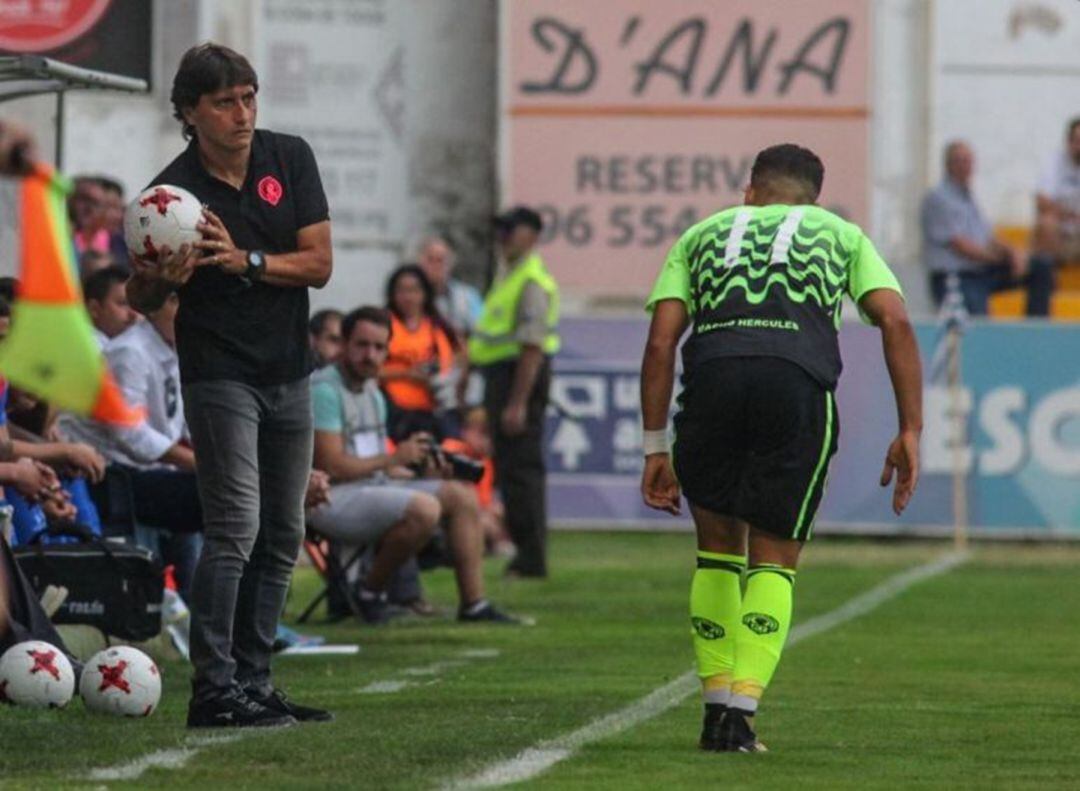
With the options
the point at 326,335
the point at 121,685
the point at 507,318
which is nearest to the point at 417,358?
the point at 326,335

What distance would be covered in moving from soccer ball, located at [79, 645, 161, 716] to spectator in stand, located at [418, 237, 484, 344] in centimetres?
1131

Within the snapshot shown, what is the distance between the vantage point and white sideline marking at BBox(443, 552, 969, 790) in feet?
28.1

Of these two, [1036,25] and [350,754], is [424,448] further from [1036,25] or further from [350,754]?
[1036,25]

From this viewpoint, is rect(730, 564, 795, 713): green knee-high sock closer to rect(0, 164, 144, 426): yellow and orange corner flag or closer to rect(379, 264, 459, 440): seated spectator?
rect(0, 164, 144, 426): yellow and orange corner flag

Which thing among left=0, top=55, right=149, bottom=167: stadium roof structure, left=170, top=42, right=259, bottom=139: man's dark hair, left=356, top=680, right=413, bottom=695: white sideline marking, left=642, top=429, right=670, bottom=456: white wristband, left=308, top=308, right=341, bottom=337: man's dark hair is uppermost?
left=0, top=55, right=149, bottom=167: stadium roof structure

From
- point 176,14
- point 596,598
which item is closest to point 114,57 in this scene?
point 596,598

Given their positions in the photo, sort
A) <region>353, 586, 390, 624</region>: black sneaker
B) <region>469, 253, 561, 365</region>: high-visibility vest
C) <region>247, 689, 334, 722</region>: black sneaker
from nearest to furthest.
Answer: <region>247, 689, 334, 722</region>: black sneaker < <region>353, 586, 390, 624</region>: black sneaker < <region>469, 253, 561, 365</region>: high-visibility vest

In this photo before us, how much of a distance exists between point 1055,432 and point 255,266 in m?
13.5

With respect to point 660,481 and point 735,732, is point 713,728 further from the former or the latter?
point 660,481

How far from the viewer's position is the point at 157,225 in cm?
952

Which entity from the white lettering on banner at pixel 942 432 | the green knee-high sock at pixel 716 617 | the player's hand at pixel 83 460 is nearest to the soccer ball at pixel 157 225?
the green knee-high sock at pixel 716 617

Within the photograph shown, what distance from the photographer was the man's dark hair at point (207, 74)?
383 inches

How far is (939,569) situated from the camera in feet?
65.6

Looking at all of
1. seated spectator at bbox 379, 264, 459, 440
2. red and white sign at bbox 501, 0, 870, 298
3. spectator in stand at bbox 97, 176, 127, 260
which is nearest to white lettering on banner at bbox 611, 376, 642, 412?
red and white sign at bbox 501, 0, 870, 298
